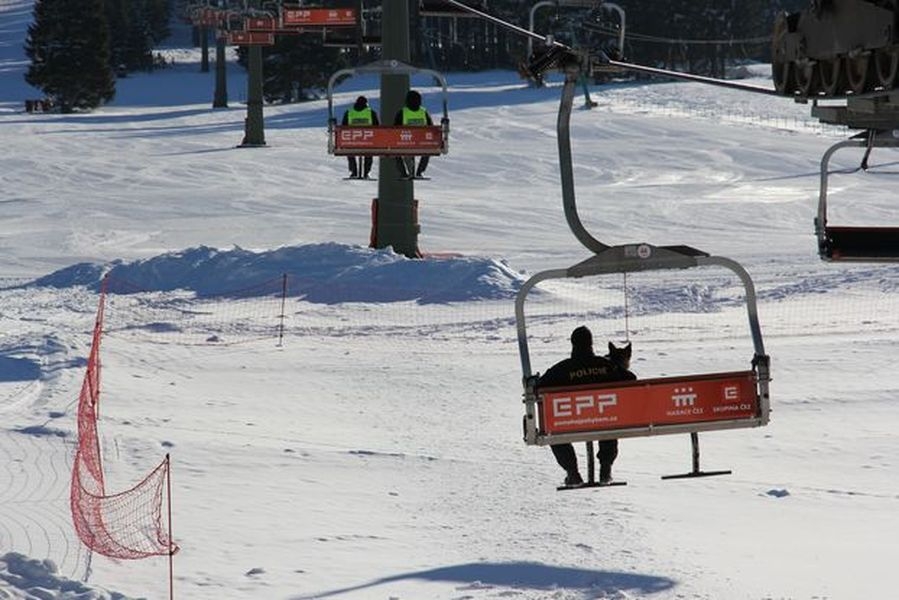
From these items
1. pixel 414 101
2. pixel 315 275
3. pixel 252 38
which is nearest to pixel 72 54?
pixel 252 38

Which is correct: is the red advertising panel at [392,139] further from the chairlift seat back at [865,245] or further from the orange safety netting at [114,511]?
the chairlift seat back at [865,245]

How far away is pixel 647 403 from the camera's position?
8.69 meters

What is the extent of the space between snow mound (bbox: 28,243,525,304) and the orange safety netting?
11.8 meters

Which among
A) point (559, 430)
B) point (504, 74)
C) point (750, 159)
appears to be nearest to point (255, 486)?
point (559, 430)

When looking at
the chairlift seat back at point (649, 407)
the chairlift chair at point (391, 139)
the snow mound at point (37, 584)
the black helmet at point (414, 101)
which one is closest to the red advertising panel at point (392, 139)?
the chairlift chair at point (391, 139)

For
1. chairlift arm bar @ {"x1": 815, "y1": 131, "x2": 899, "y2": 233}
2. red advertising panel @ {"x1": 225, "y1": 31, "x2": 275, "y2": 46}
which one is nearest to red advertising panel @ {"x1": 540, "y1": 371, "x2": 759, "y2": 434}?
chairlift arm bar @ {"x1": 815, "y1": 131, "x2": 899, "y2": 233}

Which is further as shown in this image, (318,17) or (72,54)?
(72,54)

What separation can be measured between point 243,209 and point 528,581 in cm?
2955

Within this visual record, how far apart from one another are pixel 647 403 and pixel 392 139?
1432 centimetres

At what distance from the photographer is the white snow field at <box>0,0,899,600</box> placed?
10.9 m

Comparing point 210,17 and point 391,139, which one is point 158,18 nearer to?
point 210,17

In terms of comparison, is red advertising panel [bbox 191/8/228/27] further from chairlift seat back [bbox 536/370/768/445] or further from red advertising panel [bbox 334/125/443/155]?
chairlift seat back [bbox 536/370/768/445]

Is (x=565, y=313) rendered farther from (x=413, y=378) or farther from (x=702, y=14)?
(x=702, y=14)

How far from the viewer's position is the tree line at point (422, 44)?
2783 inches
